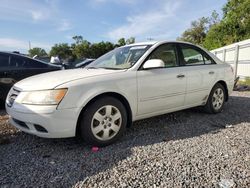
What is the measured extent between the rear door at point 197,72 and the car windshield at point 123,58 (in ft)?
2.82

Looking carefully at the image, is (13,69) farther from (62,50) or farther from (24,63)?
(62,50)

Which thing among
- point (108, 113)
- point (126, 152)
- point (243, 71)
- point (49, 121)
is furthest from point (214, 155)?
point (243, 71)

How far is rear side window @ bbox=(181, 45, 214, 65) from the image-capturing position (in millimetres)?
4378

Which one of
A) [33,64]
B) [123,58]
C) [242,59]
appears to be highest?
[242,59]

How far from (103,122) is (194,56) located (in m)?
2.45

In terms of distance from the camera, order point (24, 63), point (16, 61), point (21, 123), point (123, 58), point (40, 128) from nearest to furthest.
A: point (40, 128)
point (21, 123)
point (123, 58)
point (16, 61)
point (24, 63)

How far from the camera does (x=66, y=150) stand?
3.16 metres

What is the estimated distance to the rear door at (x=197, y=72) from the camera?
427cm

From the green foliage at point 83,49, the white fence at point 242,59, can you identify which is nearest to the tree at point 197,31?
the green foliage at point 83,49

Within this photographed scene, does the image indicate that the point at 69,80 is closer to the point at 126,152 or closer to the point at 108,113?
the point at 108,113

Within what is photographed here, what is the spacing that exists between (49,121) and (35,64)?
10.5ft

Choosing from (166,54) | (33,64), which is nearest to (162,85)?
(166,54)

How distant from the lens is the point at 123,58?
4.05m

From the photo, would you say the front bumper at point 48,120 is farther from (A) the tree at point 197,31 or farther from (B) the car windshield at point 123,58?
(A) the tree at point 197,31
